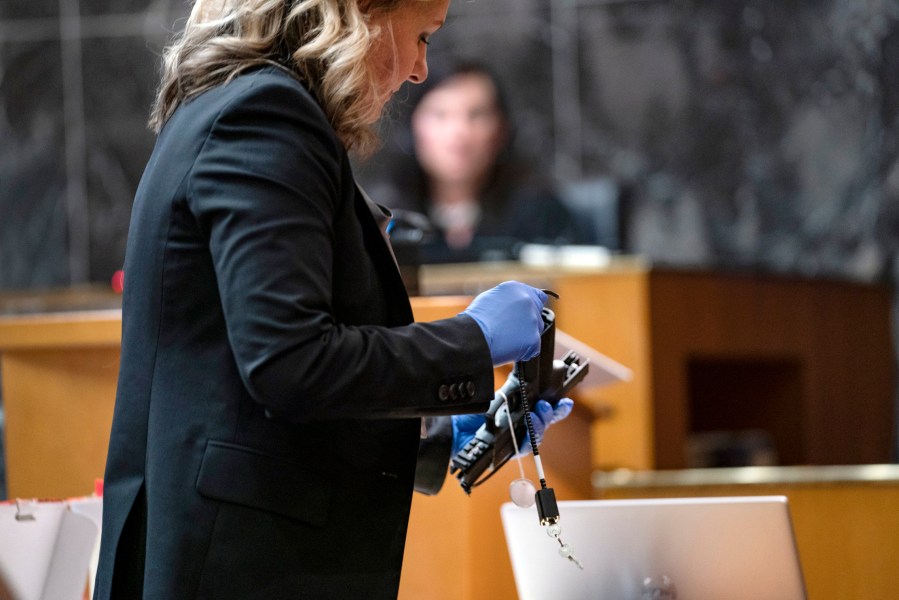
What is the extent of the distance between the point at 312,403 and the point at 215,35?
0.47 m

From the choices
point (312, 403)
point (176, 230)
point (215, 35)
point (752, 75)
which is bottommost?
point (312, 403)

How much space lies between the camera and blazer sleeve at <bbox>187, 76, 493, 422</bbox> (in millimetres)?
1156

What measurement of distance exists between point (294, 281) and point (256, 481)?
0.23 meters

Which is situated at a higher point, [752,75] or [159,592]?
[752,75]

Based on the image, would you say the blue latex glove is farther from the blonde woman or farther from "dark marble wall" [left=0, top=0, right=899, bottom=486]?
"dark marble wall" [left=0, top=0, right=899, bottom=486]

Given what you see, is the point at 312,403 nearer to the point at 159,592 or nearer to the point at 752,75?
the point at 159,592

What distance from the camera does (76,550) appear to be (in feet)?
5.91

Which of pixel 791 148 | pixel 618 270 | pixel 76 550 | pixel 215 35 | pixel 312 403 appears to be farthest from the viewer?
pixel 791 148

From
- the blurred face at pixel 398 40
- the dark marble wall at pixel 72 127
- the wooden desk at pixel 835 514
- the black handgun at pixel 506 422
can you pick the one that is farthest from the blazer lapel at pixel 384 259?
the dark marble wall at pixel 72 127

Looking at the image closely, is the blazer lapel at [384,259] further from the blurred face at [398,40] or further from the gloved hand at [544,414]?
the gloved hand at [544,414]

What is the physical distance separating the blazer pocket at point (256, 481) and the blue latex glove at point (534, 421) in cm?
44

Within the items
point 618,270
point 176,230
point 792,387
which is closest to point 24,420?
point 176,230

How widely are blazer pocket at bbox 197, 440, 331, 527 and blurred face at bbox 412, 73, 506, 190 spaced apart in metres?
5.51

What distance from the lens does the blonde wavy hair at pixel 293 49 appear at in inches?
51.4
